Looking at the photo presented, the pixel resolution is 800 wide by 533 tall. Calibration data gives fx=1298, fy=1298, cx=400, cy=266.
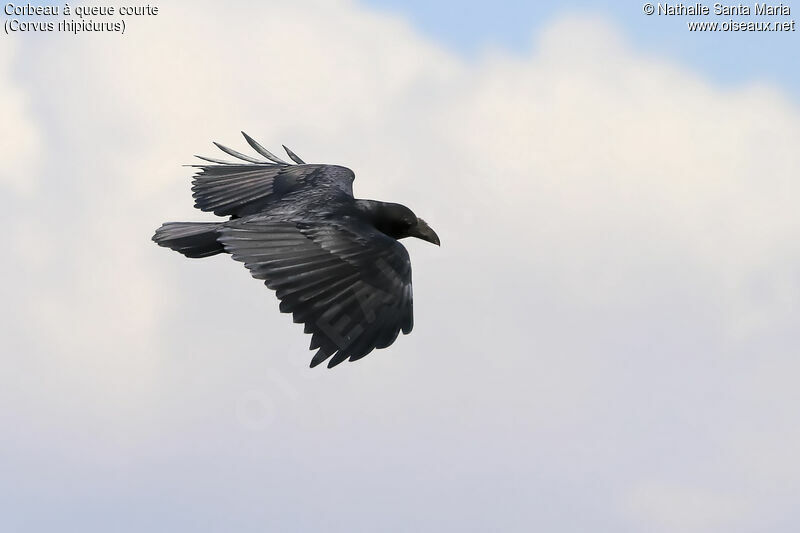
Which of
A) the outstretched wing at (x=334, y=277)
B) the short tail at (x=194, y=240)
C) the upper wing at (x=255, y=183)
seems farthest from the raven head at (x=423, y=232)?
the short tail at (x=194, y=240)

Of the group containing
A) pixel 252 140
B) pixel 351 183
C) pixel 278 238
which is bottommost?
pixel 278 238

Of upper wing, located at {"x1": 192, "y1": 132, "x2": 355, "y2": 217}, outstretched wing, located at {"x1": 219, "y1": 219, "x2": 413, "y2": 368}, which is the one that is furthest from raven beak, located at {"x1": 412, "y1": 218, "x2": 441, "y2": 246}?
outstretched wing, located at {"x1": 219, "y1": 219, "x2": 413, "y2": 368}

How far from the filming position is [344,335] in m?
14.2

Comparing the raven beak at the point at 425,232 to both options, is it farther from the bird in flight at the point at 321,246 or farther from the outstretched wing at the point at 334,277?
the outstretched wing at the point at 334,277

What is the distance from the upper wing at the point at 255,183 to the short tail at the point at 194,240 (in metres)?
1.02

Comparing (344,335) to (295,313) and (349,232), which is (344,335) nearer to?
(295,313)

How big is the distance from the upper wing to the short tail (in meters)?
1.02

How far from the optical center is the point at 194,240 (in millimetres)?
16859

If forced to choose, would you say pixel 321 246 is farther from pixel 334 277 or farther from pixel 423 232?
pixel 423 232

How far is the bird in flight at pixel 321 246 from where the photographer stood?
567 inches

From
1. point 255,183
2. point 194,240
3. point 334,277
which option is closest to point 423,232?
point 255,183

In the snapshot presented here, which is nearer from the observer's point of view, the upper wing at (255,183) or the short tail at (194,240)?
the short tail at (194,240)

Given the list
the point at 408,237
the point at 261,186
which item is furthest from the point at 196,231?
the point at 408,237

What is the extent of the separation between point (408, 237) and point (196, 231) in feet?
9.77
